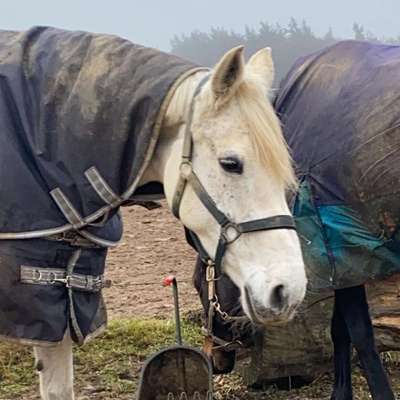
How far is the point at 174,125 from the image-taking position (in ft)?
7.48

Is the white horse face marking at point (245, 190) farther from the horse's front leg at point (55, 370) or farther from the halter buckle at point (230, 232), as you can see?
the horse's front leg at point (55, 370)

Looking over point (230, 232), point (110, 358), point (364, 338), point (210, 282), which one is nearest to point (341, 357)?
point (364, 338)

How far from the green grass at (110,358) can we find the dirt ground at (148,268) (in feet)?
1.31

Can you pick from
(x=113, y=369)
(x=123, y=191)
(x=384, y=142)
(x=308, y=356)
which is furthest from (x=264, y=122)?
(x=113, y=369)

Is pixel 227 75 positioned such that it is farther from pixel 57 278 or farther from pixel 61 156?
pixel 57 278

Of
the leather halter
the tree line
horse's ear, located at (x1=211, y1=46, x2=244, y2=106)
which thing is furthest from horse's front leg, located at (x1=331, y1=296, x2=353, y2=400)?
the tree line

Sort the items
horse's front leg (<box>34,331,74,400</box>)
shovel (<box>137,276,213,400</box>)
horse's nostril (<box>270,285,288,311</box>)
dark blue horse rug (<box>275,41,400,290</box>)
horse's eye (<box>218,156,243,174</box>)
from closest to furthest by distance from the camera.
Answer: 1. horse's nostril (<box>270,285,288,311</box>)
2. horse's eye (<box>218,156,243,174</box>)
3. horse's front leg (<box>34,331,74,400</box>)
4. dark blue horse rug (<box>275,41,400,290</box>)
5. shovel (<box>137,276,213,400</box>)

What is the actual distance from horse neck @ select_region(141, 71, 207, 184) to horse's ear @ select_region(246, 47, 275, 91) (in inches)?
5.7

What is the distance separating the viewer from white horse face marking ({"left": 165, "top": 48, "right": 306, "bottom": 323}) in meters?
2.03

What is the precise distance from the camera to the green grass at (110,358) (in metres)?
3.67

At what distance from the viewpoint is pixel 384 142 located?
9.71 feet

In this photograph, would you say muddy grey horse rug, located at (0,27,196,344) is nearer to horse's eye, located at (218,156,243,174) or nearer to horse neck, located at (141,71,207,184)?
horse neck, located at (141,71,207,184)

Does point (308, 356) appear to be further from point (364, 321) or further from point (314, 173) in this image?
point (314, 173)

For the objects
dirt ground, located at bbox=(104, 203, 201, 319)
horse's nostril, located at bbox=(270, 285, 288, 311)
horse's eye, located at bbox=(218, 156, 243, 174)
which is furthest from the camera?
dirt ground, located at bbox=(104, 203, 201, 319)
